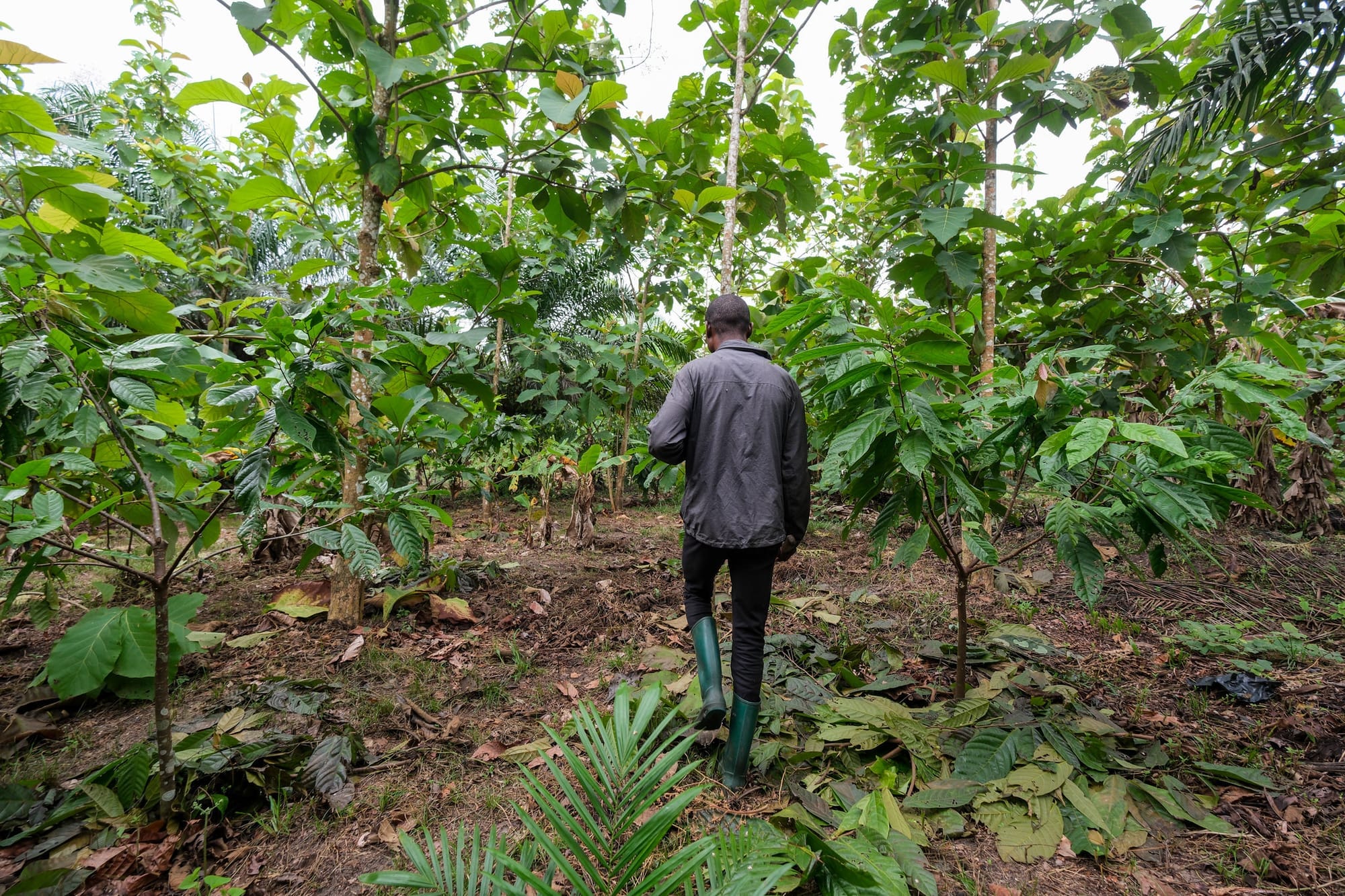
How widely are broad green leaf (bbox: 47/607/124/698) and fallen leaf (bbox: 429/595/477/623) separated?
1.43 m

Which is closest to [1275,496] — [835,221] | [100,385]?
[835,221]

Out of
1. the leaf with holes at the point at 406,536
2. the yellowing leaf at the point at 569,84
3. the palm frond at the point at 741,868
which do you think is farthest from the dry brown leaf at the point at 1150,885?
the yellowing leaf at the point at 569,84

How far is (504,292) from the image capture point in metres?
2.20

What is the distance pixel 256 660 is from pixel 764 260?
5947 millimetres

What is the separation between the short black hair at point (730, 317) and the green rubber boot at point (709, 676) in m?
1.17

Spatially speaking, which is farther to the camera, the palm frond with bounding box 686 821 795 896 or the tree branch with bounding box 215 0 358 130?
the tree branch with bounding box 215 0 358 130

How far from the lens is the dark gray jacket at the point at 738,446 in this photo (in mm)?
2082

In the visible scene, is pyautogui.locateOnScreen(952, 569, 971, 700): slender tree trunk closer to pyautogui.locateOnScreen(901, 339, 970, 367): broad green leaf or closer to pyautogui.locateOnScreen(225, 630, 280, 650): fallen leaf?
pyautogui.locateOnScreen(901, 339, 970, 367): broad green leaf

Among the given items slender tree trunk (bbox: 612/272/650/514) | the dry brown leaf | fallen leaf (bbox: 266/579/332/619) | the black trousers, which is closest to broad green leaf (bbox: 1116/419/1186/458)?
the black trousers

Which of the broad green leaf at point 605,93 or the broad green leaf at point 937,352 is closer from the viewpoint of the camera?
the broad green leaf at point 937,352

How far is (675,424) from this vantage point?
7.05 ft

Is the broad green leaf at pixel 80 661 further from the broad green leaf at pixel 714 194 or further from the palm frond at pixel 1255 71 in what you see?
the palm frond at pixel 1255 71

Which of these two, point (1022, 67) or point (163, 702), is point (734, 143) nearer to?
point (1022, 67)

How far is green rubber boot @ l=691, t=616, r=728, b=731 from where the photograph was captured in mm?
2111
